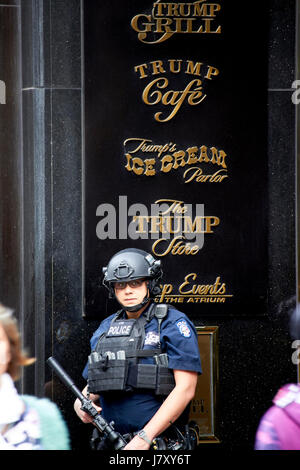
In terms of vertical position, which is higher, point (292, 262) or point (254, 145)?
point (254, 145)

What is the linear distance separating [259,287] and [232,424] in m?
1.17

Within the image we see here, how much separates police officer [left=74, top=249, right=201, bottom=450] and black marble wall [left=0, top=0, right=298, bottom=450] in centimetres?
107

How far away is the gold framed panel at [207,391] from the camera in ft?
21.5

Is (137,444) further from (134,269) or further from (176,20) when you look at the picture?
(176,20)

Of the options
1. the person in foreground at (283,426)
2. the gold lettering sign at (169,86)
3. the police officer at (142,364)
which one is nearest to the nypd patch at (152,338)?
the police officer at (142,364)

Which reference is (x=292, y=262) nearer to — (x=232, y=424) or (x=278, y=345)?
(x=278, y=345)

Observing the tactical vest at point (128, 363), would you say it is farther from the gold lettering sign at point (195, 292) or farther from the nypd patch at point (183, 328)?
the gold lettering sign at point (195, 292)

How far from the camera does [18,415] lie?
3918mm

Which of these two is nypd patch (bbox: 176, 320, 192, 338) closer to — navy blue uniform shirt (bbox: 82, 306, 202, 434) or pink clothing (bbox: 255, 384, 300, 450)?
navy blue uniform shirt (bbox: 82, 306, 202, 434)

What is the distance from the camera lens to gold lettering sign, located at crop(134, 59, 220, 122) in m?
6.62

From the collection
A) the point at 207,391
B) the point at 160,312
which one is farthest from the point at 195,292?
the point at 160,312
